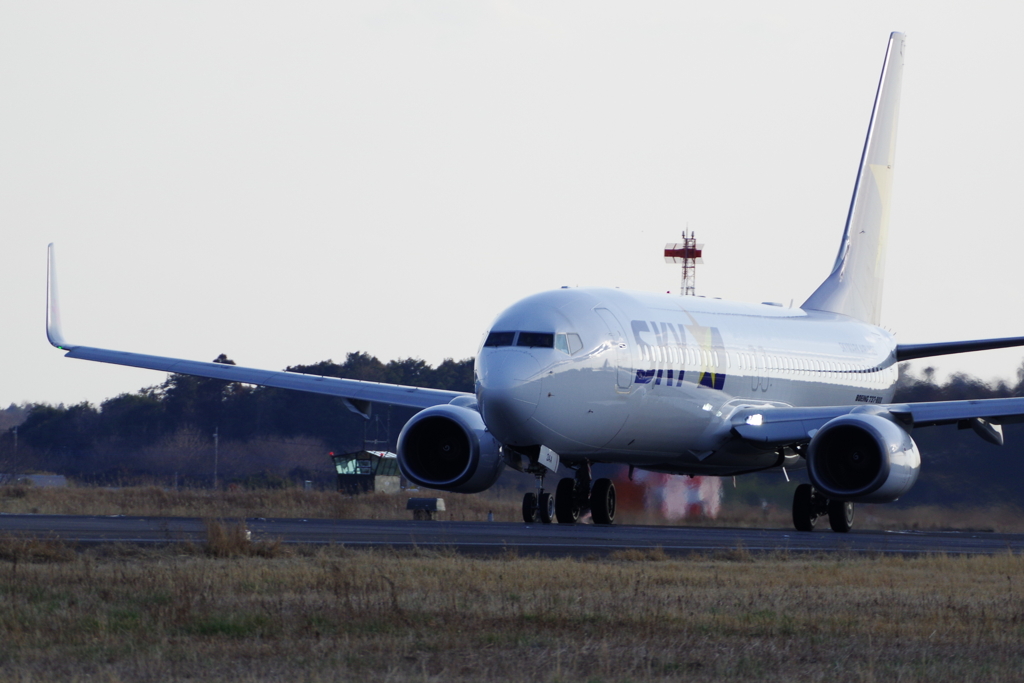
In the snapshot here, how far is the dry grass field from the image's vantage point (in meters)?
7.86

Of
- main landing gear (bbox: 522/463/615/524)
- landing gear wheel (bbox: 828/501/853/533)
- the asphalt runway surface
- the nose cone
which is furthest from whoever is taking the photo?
landing gear wheel (bbox: 828/501/853/533)

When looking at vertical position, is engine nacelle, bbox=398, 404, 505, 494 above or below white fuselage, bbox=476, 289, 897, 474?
below

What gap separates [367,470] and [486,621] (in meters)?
35.2

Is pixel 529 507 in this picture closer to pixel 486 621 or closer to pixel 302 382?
pixel 302 382

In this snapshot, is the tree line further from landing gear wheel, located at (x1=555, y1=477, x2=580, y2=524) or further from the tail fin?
landing gear wheel, located at (x1=555, y1=477, x2=580, y2=524)

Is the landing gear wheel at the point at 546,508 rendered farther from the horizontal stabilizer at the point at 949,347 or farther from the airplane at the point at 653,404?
the horizontal stabilizer at the point at 949,347

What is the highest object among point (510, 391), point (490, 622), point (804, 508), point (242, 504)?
point (510, 391)

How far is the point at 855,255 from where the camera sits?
3444 centimetres

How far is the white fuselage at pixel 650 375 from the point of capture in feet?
69.3

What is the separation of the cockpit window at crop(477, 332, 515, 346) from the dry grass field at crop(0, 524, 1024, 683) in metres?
7.43

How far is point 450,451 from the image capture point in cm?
2462

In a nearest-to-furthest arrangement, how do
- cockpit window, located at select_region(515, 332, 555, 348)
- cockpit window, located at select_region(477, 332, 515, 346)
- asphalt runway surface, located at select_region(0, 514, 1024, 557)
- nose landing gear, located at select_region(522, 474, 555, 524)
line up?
asphalt runway surface, located at select_region(0, 514, 1024, 557)
cockpit window, located at select_region(515, 332, 555, 348)
cockpit window, located at select_region(477, 332, 515, 346)
nose landing gear, located at select_region(522, 474, 555, 524)

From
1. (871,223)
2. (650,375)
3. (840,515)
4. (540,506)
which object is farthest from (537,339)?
(871,223)

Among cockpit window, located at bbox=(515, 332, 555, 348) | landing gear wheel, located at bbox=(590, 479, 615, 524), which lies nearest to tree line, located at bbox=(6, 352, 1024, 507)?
landing gear wheel, located at bbox=(590, 479, 615, 524)
